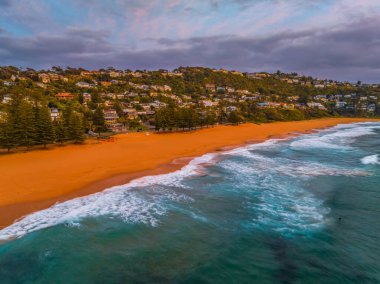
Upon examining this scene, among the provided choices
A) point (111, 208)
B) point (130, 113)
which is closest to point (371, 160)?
point (111, 208)

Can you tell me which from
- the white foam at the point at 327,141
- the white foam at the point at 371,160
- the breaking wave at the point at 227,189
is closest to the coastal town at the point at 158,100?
the white foam at the point at 327,141

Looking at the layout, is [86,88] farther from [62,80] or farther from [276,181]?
[276,181]

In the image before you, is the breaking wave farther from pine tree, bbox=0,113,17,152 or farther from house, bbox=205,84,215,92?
house, bbox=205,84,215,92

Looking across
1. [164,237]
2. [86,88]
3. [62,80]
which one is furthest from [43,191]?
[62,80]

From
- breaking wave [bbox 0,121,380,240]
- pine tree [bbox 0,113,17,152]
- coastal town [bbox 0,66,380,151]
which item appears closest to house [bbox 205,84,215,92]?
coastal town [bbox 0,66,380,151]

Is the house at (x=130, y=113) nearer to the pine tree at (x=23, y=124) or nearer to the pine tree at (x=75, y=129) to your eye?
the pine tree at (x=75, y=129)

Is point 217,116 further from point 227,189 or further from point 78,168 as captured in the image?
point 227,189
